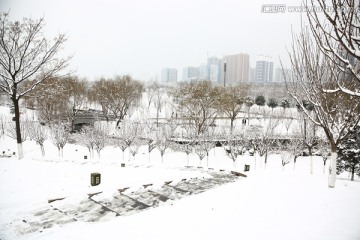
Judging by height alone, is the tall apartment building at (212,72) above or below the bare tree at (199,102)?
above

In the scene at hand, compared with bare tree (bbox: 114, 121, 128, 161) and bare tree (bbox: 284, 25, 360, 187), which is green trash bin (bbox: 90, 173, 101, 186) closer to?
bare tree (bbox: 284, 25, 360, 187)

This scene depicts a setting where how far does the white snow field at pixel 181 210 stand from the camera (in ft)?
17.9

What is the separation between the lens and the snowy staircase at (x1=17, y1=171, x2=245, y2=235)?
619 centimetres

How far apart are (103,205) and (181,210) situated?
7.65 feet

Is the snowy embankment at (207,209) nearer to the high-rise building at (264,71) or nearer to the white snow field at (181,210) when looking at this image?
the white snow field at (181,210)

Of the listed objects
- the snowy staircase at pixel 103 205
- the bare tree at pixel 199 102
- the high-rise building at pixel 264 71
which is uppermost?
the high-rise building at pixel 264 71

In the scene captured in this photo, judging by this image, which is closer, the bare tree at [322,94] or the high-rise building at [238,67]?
the bare tree at [322,94]

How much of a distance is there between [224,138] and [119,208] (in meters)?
22.9

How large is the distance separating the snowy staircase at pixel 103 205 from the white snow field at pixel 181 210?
27 millimetres

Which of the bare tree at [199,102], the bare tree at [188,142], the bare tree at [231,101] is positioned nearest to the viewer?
the bare tree at [188,142]

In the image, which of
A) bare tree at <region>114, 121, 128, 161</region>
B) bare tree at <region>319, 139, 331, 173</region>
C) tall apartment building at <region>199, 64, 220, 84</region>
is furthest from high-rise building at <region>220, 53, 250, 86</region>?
bare tree at <region>319, 139, 331, 173</region>

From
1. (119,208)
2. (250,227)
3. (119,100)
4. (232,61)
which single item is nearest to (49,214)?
(119,208)

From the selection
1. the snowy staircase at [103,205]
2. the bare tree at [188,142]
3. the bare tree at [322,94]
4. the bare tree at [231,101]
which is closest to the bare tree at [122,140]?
the bare tree at [188,142]

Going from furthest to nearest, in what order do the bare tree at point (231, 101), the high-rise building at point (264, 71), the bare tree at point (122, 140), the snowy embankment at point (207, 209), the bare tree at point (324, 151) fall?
the high-rise building at point (264, 71)
the bare tree at point (231, 101)
the bare tree at point (122, 140)
the bare tree at point (324, 151)
the snowy embankment at point (207, 209)
